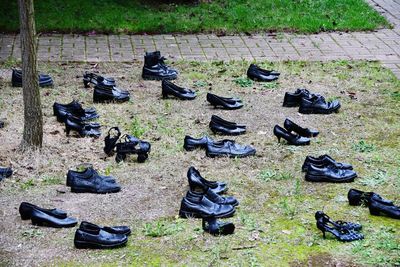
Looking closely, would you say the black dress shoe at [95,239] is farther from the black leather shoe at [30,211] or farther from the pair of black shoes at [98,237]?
the black leather shoe at [30,211]

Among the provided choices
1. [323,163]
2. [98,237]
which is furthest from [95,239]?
[323,163]

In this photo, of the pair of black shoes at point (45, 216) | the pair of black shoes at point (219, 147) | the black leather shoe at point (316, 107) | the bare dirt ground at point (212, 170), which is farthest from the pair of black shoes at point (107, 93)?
the pair of black shoes at point (45, 216)

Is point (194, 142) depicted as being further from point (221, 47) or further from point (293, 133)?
point (221, 47)

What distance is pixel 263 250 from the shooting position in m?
5.92

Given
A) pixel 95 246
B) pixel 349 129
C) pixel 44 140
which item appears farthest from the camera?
pixel 349 129

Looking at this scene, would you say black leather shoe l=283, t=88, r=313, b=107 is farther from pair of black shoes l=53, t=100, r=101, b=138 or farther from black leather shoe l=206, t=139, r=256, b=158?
pair of black shoes l=53, t=100, r=101, b=138

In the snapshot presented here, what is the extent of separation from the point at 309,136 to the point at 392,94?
199cm

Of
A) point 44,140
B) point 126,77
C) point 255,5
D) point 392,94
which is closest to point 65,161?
point 44,140

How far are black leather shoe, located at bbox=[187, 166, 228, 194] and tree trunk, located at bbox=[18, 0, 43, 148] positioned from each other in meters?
1.61

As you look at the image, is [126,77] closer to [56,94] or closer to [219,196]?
[56,94]

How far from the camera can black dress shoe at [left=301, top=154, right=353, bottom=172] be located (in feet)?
23.9

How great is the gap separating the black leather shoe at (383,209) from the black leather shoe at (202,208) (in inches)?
44.6

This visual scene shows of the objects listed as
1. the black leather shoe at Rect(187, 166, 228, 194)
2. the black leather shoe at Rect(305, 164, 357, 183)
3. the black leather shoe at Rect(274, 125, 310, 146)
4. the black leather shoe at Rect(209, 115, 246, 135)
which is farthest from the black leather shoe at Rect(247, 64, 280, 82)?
the black leather shoe at Rect(187, 166, 228, 194)

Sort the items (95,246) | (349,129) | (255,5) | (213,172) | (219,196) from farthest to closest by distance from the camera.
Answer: (255,5) → (349,129) → (213,172) → (219,196) → (95,246)
